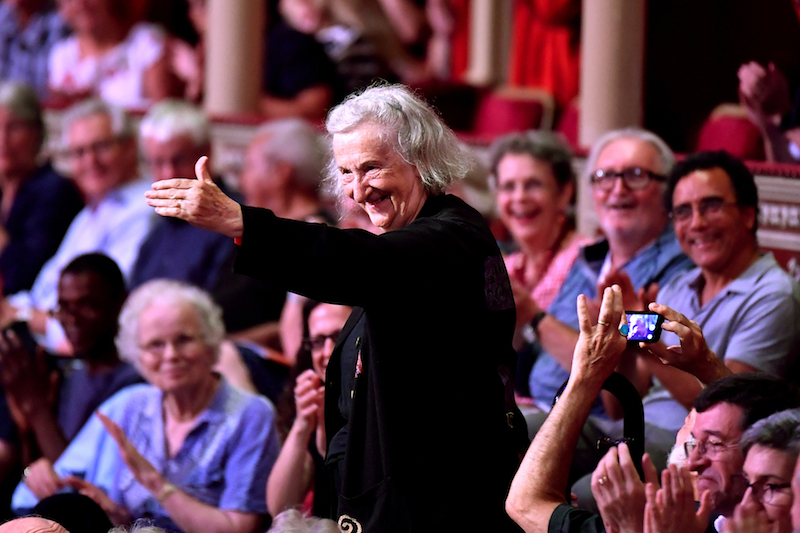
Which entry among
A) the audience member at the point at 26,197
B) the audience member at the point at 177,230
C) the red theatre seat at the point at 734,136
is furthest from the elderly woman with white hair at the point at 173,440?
the red theatre seat at the point at 734,136

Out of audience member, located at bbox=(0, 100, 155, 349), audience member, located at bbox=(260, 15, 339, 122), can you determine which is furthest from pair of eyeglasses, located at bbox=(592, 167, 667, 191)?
audience member, located at bbox=(260, 15, 339, 122)

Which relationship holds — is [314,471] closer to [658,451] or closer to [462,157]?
→ [658,451]

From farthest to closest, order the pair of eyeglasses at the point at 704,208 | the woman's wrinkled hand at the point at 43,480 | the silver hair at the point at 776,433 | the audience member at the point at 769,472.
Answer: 1. the woman's wrinkled hand at the point at 43,480
2. the pair of eyeglasses at the point at 704,208
3. the silver hair at the point at 776,433
4. the audience member at the point at 769,472

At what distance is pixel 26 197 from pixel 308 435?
10.0 feet

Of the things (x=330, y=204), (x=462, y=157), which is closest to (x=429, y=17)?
(x=330, y=204)

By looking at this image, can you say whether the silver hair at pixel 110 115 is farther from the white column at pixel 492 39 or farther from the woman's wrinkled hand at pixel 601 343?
the woman's wrinkled hand at pixel 601 343

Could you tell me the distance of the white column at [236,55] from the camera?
6398 millimetres

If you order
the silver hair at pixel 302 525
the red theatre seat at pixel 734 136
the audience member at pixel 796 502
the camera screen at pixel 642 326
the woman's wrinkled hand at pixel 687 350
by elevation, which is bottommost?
the silver hair at pixel 302 525

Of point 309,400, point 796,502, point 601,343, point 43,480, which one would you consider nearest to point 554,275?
point 309,400

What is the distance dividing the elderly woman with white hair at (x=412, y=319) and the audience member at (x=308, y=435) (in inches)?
30.1

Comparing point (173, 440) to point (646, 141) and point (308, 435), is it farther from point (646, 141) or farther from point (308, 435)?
point (646, 141)

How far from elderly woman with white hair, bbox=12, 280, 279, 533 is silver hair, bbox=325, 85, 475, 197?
4.47 ft

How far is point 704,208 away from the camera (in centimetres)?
333

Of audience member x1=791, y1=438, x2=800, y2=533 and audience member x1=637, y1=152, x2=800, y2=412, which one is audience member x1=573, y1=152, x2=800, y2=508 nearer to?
audience member x1=637, y1=152, x2=800, y2=412
